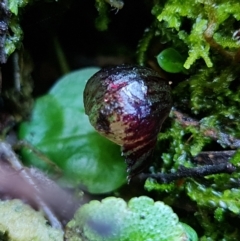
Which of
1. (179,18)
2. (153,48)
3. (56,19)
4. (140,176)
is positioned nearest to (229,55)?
(179,18)

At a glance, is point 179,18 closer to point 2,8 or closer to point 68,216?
point 2,8

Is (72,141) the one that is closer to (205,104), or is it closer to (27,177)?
(27,177)

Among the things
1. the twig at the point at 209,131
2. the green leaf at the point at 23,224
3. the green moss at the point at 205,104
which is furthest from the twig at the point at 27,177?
the twig at the point at 209,131

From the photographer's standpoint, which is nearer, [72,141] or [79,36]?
[72,141]

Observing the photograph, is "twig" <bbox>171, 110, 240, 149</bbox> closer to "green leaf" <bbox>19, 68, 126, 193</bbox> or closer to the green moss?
the green moss

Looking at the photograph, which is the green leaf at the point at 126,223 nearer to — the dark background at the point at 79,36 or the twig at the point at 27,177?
the twig at the point at 27,177

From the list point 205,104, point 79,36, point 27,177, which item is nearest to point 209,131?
point 205,104
